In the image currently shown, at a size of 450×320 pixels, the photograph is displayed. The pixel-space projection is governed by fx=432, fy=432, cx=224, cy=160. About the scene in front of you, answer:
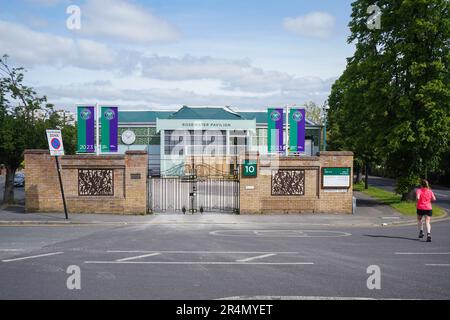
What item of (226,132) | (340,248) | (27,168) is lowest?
(340,248)

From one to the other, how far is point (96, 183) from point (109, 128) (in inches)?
236

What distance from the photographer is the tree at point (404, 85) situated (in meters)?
21.4

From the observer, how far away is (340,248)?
Answer: 463 inches

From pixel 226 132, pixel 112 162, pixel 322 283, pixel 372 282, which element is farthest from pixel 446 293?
pixel 226 132

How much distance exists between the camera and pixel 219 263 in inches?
381

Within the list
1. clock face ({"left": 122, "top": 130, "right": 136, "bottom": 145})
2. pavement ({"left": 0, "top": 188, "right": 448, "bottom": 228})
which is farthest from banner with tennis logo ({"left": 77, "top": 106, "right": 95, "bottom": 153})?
clock face ({"left": 122, "top": 130, "right": 136, "bottom": 145})

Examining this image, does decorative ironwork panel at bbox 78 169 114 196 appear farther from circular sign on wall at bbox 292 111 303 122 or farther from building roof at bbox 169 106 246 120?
building roof at bbox 169 106 246 120

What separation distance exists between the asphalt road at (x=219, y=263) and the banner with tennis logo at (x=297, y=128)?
9886mm

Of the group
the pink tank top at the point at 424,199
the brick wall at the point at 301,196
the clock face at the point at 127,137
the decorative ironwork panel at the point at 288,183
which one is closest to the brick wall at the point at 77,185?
the brick wall at the point at 301,196

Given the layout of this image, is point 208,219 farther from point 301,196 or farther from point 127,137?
point 127,137

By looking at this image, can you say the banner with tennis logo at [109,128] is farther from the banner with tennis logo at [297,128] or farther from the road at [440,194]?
the road at [440,194]

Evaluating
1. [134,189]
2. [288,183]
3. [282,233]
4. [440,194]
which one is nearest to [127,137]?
[134,189]
